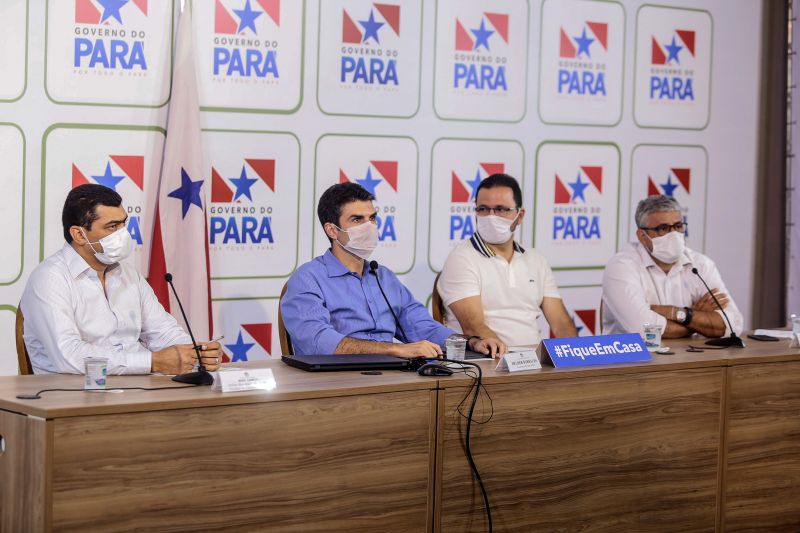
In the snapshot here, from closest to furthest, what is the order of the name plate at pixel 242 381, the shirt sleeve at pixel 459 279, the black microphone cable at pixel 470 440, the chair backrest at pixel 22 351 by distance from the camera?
the name plate at pixel 242 381 < the black microphone cable at pixel 470 440 < the chair backrest at pixel 22 351 < the shirt sleeve at pixel 459 279

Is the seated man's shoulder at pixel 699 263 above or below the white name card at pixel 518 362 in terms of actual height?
above

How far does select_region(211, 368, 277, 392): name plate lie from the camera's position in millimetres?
2541

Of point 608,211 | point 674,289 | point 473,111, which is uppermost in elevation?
point 473,111

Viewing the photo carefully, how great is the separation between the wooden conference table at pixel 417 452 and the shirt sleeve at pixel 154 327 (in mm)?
450

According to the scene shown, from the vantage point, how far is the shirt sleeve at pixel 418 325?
144 inches

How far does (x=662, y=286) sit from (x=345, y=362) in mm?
1737

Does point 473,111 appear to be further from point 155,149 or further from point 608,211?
point 155,149

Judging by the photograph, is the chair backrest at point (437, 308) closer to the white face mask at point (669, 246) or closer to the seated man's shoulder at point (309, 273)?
the seated man's shoulder at point (309, 273)

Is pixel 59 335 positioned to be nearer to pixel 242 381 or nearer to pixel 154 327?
pixel 154 327

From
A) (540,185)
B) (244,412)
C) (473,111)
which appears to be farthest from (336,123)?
(244,412)

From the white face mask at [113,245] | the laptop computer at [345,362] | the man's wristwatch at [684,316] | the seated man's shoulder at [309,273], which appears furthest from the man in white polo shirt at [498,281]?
the white face mask at [113,245]

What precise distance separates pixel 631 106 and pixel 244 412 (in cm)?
340

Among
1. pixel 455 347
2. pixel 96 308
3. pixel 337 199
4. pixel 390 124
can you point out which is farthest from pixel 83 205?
pixel 390 124

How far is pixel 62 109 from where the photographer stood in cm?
399
